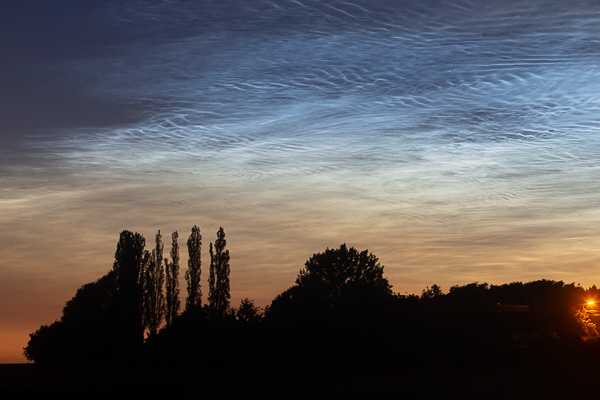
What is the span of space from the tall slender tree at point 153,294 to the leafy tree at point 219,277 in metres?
4.64

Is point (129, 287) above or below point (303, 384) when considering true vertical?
above

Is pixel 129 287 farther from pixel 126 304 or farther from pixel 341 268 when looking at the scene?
pixel 341 268

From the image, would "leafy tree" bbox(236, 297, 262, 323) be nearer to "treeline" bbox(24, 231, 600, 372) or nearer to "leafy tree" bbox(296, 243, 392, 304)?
"treeline" bbox(24, 231, 600, 372)

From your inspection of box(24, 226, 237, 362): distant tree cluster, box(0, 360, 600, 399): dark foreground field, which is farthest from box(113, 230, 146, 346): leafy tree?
box(0, 360, 600, 399): dark foreground field

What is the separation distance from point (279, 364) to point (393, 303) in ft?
31.7

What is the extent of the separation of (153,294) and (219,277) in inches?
246

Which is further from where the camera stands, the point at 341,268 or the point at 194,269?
the point at 341,268

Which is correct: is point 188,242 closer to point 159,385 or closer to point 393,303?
point 393,303

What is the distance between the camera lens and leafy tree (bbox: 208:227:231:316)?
60416 millimetres

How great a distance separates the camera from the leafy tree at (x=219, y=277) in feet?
198

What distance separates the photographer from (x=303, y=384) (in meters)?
39.7

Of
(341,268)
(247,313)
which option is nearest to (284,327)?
(247,313)

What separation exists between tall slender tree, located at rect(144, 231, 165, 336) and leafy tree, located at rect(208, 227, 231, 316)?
4.64 metres

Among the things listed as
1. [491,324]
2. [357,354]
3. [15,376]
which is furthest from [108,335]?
[491,324]
